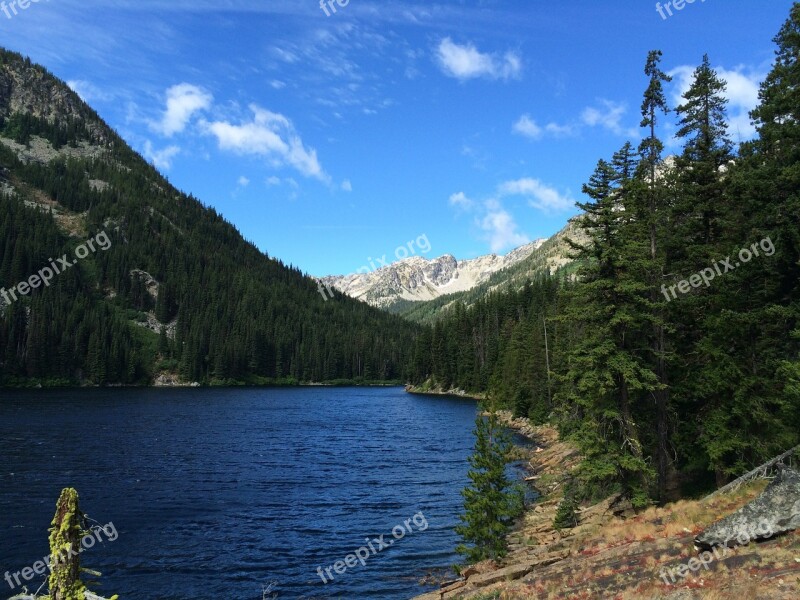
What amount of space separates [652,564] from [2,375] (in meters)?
163

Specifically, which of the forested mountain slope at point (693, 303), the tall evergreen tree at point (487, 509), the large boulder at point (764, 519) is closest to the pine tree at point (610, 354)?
the forested mountain slope at point (693, 303)

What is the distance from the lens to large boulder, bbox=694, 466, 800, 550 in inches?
651

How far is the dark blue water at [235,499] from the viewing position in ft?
86.9

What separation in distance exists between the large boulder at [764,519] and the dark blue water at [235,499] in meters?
13.5

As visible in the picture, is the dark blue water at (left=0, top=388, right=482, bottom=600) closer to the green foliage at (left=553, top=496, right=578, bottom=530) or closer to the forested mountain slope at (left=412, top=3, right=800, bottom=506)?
the green foliage at (left=553, top=496, right=578, bottom=530)

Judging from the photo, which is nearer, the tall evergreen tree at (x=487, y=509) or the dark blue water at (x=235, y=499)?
the tall evergreen tree at (x=487, y=509)

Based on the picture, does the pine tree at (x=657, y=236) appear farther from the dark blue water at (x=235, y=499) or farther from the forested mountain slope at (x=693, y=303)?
the dark blue water at (x=235, y=499)

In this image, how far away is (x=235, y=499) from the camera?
39562 millimetres

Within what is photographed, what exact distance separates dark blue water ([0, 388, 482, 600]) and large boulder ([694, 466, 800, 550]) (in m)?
13.5

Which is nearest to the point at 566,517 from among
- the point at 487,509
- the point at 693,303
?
the point at 487,509

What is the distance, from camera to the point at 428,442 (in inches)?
2564

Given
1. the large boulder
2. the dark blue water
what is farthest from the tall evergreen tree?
the large boulder

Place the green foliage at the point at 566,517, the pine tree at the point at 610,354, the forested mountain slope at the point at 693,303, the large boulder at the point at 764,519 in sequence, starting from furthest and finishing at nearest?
the green foliage at the point at 566,517 → the pine tree at the point at 610,354 → the forested mountain slope at the point at 693,303 → the large boulder at the point at 764,519

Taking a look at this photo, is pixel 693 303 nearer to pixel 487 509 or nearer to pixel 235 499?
pixel 487 509
